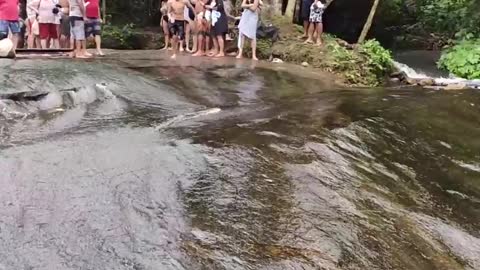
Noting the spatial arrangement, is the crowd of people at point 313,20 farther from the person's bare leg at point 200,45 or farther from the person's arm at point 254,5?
the person's bare leg at point 200,45

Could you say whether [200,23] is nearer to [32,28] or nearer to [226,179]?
[32,28]

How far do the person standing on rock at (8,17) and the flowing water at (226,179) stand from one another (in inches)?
82.4

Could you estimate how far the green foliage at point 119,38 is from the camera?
19350mm

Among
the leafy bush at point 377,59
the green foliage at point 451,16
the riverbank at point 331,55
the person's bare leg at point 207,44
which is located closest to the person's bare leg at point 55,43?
the person's bare leg at point 207,44

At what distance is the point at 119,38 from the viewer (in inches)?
766

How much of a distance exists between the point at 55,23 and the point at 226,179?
26.4 ft

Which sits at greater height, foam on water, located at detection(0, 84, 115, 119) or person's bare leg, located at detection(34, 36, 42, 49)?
person's bare leg, located at detection(34, 36, 42, 49)

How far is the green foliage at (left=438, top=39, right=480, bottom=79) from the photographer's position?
13.5 metres

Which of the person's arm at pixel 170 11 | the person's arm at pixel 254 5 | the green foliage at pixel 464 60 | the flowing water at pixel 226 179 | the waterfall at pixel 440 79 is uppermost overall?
the person's arm at pixel 254 5

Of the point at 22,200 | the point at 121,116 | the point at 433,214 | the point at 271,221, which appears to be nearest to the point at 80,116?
the point at 121,116

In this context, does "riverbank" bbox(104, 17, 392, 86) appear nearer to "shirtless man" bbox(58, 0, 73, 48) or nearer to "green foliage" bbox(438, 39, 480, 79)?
"green foliage" bbox(438, 39, 480, 79)

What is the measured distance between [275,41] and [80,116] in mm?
7274

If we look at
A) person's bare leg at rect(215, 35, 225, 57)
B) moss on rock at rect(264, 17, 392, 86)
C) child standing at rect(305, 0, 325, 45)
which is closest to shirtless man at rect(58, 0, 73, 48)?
person's bare leg at rect(215, 35, 225, 57)

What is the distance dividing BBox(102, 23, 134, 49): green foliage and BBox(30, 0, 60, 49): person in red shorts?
6.07m
